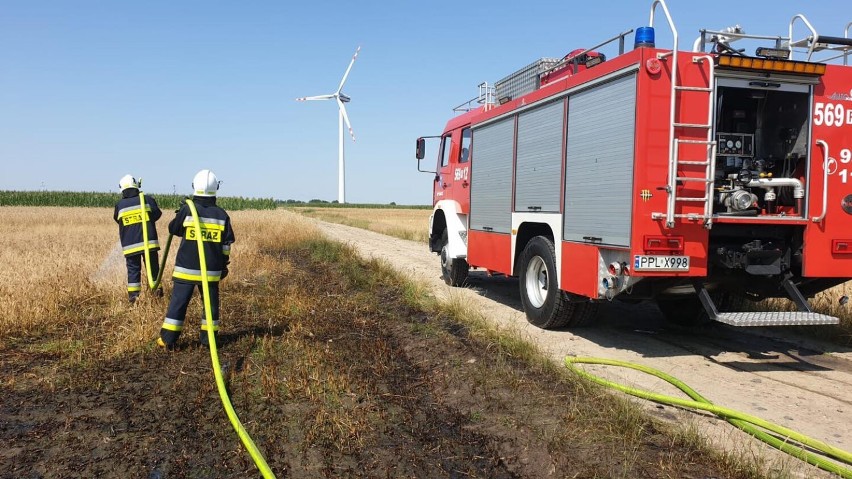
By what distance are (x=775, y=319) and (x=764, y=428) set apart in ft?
5.68

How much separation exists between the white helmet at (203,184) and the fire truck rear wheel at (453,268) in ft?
17.0

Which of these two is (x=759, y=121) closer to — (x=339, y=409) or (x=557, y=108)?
(x=557, y=108)

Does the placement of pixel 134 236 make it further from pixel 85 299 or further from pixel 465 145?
pixel 465 145

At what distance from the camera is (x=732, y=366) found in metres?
5.74

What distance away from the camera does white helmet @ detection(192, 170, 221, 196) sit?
19.3 feet

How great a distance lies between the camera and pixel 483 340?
19.7ft

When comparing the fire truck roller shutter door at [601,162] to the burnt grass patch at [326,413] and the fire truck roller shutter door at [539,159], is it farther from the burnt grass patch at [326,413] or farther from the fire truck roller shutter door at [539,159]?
the burnt grass patch at [326,413]

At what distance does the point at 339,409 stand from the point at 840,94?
542cm

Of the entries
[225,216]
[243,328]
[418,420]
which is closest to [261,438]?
[418,420]

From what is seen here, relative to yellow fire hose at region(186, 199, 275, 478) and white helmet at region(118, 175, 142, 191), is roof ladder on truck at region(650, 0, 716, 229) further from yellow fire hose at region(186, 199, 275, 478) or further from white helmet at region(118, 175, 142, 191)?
white helmet at region(118, 175, 142, 191)

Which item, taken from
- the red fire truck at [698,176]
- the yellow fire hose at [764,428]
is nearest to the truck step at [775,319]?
the red fire truck at [698,176]

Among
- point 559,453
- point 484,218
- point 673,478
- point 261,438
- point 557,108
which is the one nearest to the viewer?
point 673,478

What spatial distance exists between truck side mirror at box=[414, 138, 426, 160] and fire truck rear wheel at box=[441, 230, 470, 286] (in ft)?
5.50

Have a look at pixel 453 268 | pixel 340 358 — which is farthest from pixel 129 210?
pixel 453 268
